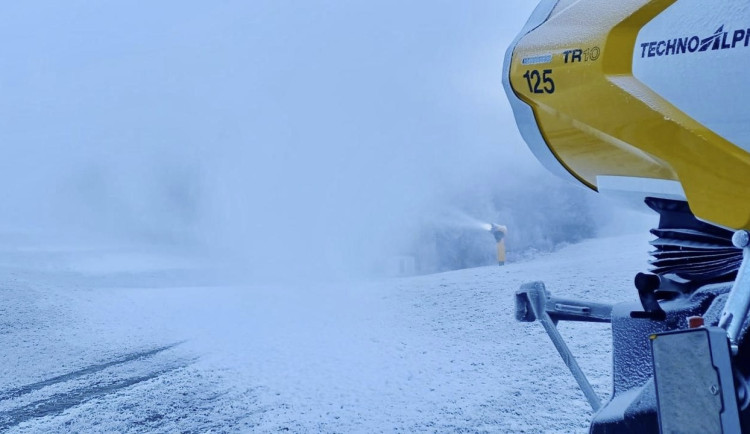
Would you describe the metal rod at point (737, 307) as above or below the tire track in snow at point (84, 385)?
above

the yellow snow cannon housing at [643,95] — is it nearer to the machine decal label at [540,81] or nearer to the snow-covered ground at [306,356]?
the machine decal label at [540,81]

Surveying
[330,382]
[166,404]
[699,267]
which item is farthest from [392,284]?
[699,267]

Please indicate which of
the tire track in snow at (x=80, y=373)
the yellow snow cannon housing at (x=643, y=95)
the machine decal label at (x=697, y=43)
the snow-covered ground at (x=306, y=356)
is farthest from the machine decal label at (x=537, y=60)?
the tire track in snow at (x=80, y=373)

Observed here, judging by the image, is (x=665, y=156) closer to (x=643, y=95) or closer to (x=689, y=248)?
(x=643, y=95)

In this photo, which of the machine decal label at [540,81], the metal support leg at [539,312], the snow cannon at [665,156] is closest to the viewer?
the snow cannon at [665,156]

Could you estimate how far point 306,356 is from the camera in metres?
4.75

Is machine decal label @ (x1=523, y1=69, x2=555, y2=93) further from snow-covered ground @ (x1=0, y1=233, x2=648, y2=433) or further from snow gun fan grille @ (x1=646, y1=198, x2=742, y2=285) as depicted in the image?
snow-covered ground @ (x1=0, y1=233, x2=648, y2=433)

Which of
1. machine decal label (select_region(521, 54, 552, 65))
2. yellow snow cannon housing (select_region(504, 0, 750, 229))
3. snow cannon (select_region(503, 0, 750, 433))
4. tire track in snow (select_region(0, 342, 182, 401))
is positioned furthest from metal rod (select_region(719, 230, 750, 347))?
tire track in snow (select_region(0, 342, 182, 401))

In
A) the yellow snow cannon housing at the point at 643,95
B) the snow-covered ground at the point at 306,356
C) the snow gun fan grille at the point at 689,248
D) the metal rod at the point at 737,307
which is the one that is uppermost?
the yellow snow cannon housing at the point at 643,95

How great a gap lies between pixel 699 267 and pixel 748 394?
0.52m

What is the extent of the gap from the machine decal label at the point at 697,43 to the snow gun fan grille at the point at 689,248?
415 mm

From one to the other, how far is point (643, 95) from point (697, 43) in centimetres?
17

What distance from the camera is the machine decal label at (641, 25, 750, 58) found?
157 cm

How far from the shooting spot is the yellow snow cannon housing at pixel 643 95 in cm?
162
